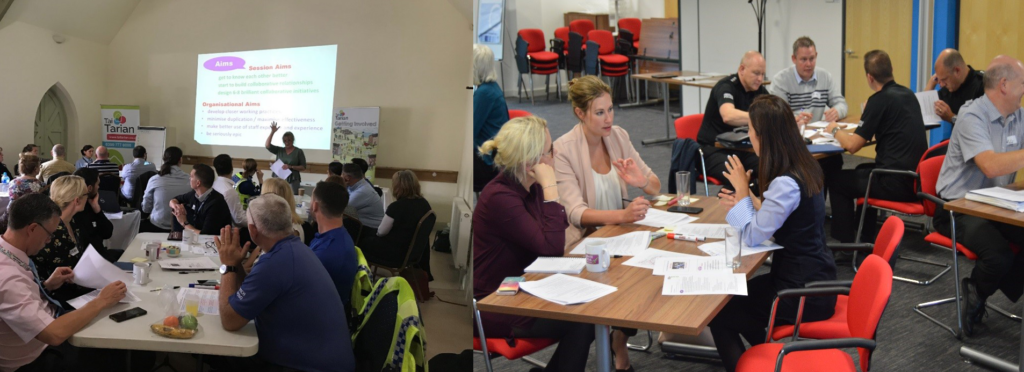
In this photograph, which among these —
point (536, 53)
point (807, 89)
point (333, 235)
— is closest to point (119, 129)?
point (333, 235)

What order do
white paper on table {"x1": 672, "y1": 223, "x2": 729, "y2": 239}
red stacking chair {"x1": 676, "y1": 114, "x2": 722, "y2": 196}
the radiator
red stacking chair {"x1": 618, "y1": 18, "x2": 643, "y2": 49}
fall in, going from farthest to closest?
red stacking chair {"x1": 676, "y1": 114, "x2": 722, "y2": 196} < white paper on table {"x1": 672, "y1": 223, "x2": 729, "y2": 239} < red stacking chair {"x1": 618, "y1": 18, "x2": 643, "y2": 49} < the radiator

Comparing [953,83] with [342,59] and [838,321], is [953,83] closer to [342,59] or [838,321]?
[838,321]

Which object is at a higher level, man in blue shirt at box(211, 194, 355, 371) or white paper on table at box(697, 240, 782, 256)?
man in blue shirt at box(211, 194, 355, 371)

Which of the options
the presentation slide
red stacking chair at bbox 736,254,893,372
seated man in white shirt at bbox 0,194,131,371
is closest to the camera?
seated man in white shirt at bbox 0,194,131,371

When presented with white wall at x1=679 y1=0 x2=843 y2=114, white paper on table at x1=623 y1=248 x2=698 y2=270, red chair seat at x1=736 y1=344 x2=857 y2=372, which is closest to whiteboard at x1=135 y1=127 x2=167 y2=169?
white paper on table at x1=623 y1=248 x2=698 y2=270

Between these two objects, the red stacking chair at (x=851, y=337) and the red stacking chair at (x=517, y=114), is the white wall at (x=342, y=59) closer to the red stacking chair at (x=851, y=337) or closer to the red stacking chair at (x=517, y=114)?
the red stacking chair at (x=517, y=114)

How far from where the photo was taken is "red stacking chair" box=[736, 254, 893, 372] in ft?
8.09

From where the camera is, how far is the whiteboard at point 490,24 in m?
1.10

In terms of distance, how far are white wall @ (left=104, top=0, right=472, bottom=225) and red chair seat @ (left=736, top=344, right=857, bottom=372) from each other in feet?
7.32

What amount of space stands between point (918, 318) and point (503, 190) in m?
3.06

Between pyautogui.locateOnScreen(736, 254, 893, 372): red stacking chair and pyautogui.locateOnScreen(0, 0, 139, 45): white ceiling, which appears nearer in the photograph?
pyautogui.locateOnScreen(0, 0, 139, 45): white ceiling

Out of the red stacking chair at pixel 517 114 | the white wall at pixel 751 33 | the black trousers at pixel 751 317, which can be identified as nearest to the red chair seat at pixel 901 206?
the white wall at pixel 751 33

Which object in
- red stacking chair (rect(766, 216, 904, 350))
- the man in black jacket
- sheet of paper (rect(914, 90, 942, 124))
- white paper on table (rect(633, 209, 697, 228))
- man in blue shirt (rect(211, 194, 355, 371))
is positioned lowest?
red stacking chair (rect(766, 216, 904, 350))

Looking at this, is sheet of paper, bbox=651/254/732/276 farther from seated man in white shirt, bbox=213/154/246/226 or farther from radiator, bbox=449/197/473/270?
seated man in white shirt, bbox=213/154/246/226
